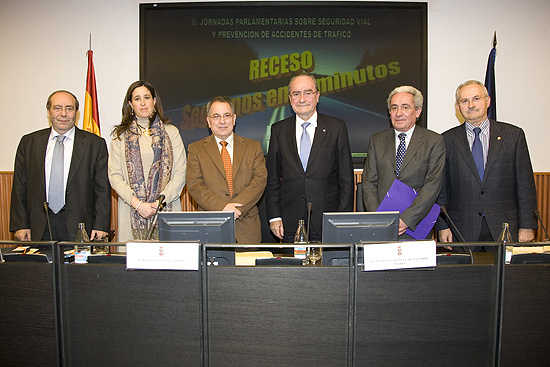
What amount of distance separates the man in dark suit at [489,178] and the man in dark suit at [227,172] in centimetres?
137

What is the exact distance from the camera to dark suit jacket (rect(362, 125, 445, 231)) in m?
2.73

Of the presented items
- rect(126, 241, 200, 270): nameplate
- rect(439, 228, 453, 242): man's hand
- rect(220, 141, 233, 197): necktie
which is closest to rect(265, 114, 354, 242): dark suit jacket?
rect(220, 141, 233, 197): necktie

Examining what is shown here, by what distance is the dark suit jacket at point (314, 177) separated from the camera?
9.84ft

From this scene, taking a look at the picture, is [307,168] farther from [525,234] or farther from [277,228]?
[525,234]

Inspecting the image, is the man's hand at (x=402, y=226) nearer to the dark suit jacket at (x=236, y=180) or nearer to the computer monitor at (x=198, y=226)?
the dark suit jacket at (x=236, y=180)

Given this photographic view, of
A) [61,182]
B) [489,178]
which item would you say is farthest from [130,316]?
[489,178]

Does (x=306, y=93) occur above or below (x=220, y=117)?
above

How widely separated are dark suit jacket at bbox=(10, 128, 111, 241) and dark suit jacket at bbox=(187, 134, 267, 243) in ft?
2.22

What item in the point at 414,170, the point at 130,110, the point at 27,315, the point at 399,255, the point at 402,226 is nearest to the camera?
the point at 399,255

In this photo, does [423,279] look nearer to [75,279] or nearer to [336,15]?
[75,279]

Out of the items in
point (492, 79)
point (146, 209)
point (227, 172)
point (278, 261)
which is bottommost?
point (278, 261)

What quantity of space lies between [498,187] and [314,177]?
122cm

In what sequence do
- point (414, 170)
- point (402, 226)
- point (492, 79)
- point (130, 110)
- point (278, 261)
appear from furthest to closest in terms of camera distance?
point (492, 79)
point (130, 110)
point (414, 170)
point (402, 226)
point (278, 261)

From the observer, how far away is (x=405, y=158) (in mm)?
2861
